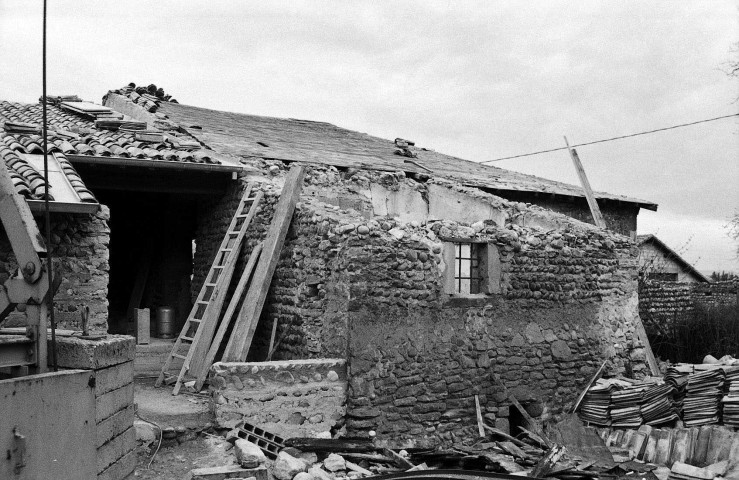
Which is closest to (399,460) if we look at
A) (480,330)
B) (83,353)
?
(480,330)

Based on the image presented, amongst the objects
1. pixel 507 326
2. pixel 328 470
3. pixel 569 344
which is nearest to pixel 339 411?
pixel 328 470

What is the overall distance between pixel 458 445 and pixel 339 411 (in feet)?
4.95

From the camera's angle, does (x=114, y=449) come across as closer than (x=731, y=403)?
Yes

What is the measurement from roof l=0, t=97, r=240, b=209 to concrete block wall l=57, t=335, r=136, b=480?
3578 millimetres

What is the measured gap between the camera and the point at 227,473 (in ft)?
21.2

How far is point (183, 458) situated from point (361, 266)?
2.60 m

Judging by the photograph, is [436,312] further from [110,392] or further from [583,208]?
[583,208]

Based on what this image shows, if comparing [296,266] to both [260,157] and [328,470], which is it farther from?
[260,157]

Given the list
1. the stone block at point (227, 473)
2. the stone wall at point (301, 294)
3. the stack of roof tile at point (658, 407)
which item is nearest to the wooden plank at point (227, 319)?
the stone wall at point (301, 294)

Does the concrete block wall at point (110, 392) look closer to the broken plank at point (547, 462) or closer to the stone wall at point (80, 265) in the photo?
the stone wall at point (80, 265)

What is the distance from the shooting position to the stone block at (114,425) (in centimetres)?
397

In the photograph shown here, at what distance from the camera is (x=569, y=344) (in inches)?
380

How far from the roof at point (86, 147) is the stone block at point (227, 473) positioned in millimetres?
3023

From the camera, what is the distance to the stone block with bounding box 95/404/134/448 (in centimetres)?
397
